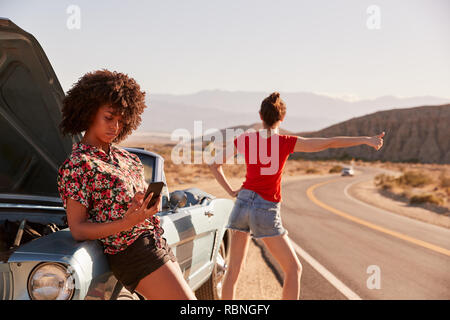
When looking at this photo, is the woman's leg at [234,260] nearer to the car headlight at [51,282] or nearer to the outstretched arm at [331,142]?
the outstretched arm at [331,142]

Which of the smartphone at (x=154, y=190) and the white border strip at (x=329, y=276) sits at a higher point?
the smartphone at (x=154, y=190)

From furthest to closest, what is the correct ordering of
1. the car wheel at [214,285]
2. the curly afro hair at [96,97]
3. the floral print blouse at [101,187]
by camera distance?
the car wheel at [214,285], the curly afro hair at [96,97], the floral print blouse at [101,187]

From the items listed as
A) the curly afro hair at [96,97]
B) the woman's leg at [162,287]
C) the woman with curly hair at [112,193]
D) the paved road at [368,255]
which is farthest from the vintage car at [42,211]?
the paved road at [368,255]

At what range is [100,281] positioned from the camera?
2.71 m

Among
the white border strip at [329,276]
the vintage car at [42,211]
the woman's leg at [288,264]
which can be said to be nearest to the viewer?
the vintage car at [42,211]

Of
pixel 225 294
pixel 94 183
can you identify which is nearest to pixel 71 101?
pixel 94 183

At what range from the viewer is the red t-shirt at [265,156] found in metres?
3.94

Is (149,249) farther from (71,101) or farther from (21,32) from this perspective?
(21,32)

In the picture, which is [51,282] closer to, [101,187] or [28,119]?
[101,187]

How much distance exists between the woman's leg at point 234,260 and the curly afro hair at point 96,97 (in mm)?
1699

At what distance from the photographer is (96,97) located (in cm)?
265

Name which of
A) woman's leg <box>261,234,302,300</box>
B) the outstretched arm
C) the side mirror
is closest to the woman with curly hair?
the side mirror

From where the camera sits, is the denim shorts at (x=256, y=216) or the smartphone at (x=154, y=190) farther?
the denim shorts at (x=256, y=216)

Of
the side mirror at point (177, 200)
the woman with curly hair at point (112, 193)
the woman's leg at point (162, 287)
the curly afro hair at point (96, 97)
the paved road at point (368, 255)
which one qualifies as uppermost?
the curly afro hair at point (96, 97)
